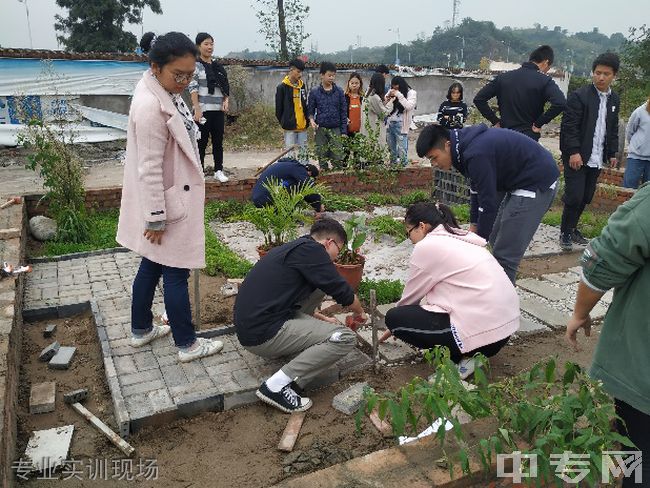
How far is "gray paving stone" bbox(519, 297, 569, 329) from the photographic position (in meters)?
4.25

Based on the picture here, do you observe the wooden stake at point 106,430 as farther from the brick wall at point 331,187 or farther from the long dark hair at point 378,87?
the long dark hair at point 378,87

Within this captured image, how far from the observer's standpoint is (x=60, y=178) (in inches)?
222

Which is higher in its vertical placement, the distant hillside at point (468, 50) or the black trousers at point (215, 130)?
the distant hillside at point (468, 50)

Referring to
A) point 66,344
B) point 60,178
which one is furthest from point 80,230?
point 66,344

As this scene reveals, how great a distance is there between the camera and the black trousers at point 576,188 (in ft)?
19.0

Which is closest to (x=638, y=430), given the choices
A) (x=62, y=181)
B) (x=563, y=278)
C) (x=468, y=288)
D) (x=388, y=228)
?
(x=468, y=288)

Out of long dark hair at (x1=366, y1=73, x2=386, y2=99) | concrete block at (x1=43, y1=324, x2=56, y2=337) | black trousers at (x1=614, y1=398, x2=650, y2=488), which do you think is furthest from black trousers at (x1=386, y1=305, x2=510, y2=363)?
long dark hair at (x1=366, y1=73, x2=386, y2=99)

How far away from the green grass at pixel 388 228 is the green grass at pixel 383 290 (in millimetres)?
1348

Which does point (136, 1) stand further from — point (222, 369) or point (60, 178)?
point (222, 369)

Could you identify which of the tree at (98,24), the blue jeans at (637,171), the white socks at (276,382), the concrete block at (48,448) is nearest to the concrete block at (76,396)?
the concrete block at (48,448)

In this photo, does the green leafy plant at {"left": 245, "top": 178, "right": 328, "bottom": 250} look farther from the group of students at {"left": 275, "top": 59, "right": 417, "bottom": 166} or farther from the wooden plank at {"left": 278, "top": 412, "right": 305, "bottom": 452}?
the group of students at {"left": 275, "top": 59, "right": 417, "bottom": 166}

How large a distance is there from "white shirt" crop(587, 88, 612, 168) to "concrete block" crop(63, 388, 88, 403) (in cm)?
514

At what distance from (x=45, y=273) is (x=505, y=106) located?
15.8 feet

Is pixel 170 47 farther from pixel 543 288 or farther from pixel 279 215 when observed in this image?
pixel 543 288
